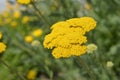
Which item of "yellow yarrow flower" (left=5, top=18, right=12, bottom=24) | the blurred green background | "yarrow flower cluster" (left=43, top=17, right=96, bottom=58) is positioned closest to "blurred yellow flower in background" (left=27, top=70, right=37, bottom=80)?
the blurred green background

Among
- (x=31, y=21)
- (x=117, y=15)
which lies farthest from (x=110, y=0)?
(x=31, y=21)

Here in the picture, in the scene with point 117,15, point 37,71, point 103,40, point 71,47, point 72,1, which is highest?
point 71,47

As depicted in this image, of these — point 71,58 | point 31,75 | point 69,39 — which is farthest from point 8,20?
point 69,39

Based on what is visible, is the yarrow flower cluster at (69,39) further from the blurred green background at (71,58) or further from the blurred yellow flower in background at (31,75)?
the blurred yellow flower in background at (31,75)

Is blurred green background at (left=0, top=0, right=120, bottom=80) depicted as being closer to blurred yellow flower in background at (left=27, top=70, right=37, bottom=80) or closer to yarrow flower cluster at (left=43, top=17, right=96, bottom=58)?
blurred yellow flower in background at (left=27, top=70, right=37, bottom=80)

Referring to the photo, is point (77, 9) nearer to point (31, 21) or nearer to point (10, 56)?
point (31, 21)

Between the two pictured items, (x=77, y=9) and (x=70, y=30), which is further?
(x=77, y=9)
